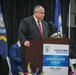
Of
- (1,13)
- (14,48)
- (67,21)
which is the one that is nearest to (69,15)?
(67,21)

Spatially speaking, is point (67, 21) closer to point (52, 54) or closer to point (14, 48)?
point (14, 48)

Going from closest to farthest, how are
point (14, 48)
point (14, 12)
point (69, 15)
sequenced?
1. point (14, 48)
2. point (14, 12)
3. point (69, 15)

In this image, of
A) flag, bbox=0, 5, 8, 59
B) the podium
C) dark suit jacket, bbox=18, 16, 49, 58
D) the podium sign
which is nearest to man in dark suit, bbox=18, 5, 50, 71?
dark suit jacket, bbox=18, 16, 49, 58

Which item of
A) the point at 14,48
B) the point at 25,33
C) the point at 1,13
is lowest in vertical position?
the point at 14,48

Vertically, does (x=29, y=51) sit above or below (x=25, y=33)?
below

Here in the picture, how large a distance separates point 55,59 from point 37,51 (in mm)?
241

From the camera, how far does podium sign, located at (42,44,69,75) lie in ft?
9.66

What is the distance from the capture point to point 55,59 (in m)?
2.97

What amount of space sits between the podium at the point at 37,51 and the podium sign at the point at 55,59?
0.04m

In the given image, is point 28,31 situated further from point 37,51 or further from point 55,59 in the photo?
point 55,59

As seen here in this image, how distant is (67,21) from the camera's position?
6.95 metres

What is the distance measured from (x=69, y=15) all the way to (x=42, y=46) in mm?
4119

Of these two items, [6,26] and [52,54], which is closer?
[52,54]

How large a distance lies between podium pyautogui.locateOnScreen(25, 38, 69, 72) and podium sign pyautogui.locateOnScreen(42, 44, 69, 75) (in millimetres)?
42
